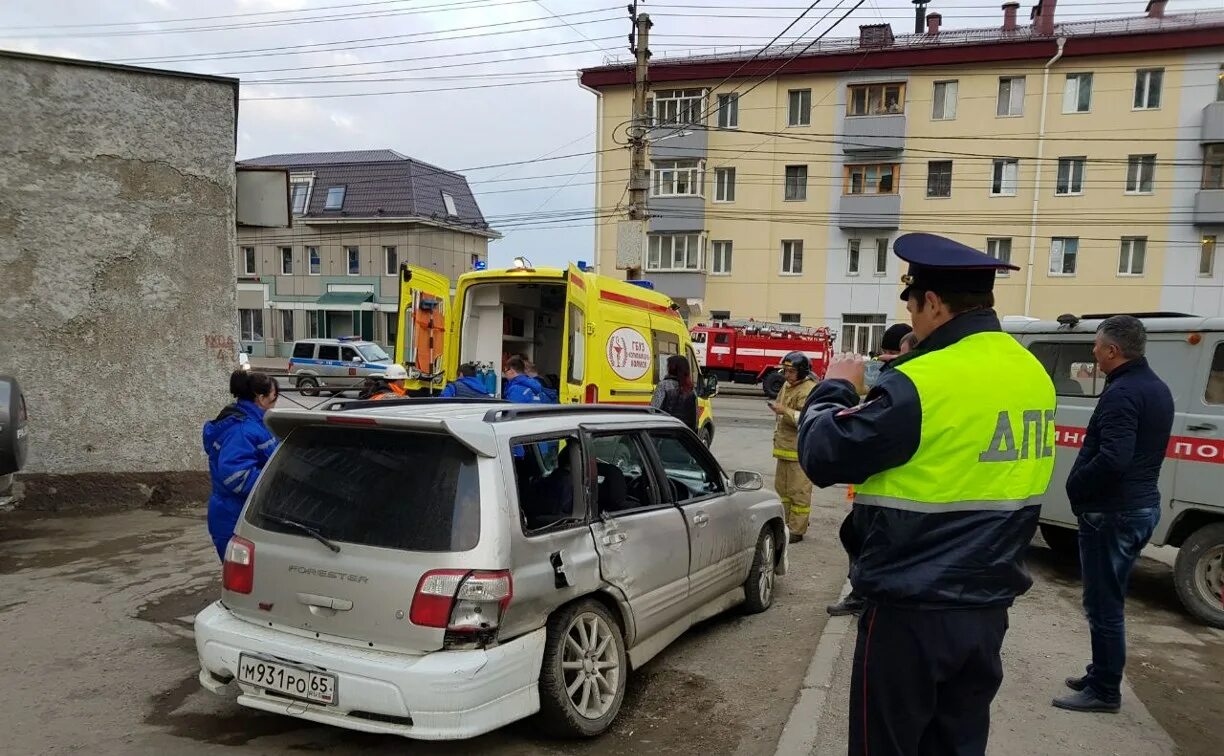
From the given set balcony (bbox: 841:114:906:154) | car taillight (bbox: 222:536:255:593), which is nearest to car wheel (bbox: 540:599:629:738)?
car taillight (bbox: 222:536:255:593)

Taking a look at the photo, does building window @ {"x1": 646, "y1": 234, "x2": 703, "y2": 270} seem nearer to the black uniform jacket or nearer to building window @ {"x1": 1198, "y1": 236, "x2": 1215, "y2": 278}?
building window @ {"x1": 1198, "y1": 236, "x2": 1215, "y2": 278}

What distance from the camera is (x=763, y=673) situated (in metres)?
4.35

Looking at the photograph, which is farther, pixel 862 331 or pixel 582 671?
pixel 862 331

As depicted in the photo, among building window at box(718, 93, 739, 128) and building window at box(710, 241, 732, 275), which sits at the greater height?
building window at box(718, 93, 739, 128)

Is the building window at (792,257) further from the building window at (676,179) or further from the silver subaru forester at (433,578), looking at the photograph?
the silver subaru forester at (433,578)

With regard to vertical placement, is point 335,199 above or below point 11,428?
above

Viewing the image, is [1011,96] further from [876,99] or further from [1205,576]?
[1205,576]

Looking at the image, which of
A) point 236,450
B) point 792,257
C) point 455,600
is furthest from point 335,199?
point 455,600

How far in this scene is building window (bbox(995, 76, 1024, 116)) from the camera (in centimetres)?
2972

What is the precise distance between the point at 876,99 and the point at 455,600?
108 feet

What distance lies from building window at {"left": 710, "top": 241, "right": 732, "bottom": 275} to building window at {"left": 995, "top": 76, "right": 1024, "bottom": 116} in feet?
39.4

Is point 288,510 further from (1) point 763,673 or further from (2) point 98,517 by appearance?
(2) point 98,517

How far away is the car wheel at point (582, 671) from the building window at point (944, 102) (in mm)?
32168

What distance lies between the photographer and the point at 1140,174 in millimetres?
29109
